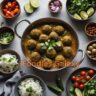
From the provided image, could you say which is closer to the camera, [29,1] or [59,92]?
[59,92]

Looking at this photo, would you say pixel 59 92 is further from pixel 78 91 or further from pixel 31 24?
pixel 31 24

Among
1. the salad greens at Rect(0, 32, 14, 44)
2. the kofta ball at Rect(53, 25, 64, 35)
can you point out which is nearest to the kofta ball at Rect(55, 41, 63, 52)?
the kofta ball at Rect(53, 25, 64, 35)

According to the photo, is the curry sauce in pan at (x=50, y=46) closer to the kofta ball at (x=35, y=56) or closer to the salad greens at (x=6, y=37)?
the kofta ball at (x=35, y=56)

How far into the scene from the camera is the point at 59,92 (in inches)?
117

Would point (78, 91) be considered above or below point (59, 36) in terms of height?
below

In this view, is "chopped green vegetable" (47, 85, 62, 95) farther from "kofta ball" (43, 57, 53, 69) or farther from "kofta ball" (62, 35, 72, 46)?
"kofta ball" (62, 35, 72, 46)

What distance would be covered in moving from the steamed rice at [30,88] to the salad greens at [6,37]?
13.1 inches

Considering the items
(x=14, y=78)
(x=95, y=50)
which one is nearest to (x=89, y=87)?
(x=95, y=50)

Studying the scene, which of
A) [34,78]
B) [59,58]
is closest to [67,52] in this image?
[59,58]

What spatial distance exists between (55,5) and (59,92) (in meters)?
0.66

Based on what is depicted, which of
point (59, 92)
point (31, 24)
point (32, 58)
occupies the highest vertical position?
point (31, 24)

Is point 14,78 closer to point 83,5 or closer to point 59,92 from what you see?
point 59,92

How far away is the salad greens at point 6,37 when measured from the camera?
3.09 metres

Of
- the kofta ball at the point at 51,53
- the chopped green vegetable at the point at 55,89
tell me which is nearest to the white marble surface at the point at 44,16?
the chopped green vegetable at the point at 55,89
